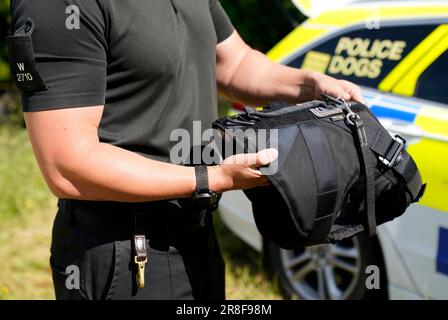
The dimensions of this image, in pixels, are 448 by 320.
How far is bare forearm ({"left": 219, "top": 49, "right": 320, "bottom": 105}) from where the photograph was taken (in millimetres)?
2056

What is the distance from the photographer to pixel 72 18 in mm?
1535

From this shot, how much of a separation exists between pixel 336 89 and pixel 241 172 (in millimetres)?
508

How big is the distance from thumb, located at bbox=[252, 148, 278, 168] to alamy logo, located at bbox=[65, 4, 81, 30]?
51 centimetres

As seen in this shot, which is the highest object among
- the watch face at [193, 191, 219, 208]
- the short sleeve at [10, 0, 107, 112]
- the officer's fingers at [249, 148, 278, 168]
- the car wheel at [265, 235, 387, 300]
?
the short sleeve at [10, 0, 107, 112]

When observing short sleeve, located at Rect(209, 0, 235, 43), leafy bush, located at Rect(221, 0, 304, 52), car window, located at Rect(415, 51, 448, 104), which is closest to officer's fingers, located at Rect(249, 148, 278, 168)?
short sleeve, located at Rect(209, 0, 235, 43)

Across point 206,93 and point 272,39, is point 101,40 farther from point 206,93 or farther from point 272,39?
point 272,39

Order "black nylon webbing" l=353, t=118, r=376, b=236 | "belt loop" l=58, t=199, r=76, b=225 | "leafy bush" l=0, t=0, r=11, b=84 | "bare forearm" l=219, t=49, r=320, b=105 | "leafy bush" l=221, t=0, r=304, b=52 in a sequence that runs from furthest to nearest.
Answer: "leafy bush" l=221, t=0, r=304, b=52, "leafy bush" l=0, t=0, r=11, b=84, "bare forearm" l=219, t=49, r=320, b=105, "belt loop" l=58, t=199, r=76, b=225, "black nylon webbing" l=353, t=118, r=376, b=236

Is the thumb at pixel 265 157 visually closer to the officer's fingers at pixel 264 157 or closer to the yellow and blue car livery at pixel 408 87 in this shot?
the officer's fingers at pixel 264 157

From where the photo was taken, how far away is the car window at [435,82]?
107 inches

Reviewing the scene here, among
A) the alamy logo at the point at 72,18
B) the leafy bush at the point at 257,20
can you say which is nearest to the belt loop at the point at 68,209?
the alamy logo at the point at 72,18

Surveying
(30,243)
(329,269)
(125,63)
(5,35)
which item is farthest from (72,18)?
(5,35)

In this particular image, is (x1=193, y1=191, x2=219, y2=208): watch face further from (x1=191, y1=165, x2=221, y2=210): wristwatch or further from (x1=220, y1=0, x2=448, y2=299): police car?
(x1=220, y1=0, x2=448, y2=299): police car

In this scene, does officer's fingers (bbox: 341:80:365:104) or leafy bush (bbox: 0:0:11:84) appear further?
leafy bush (bbox: 0:0:11:84)

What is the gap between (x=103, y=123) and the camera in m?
1.72
